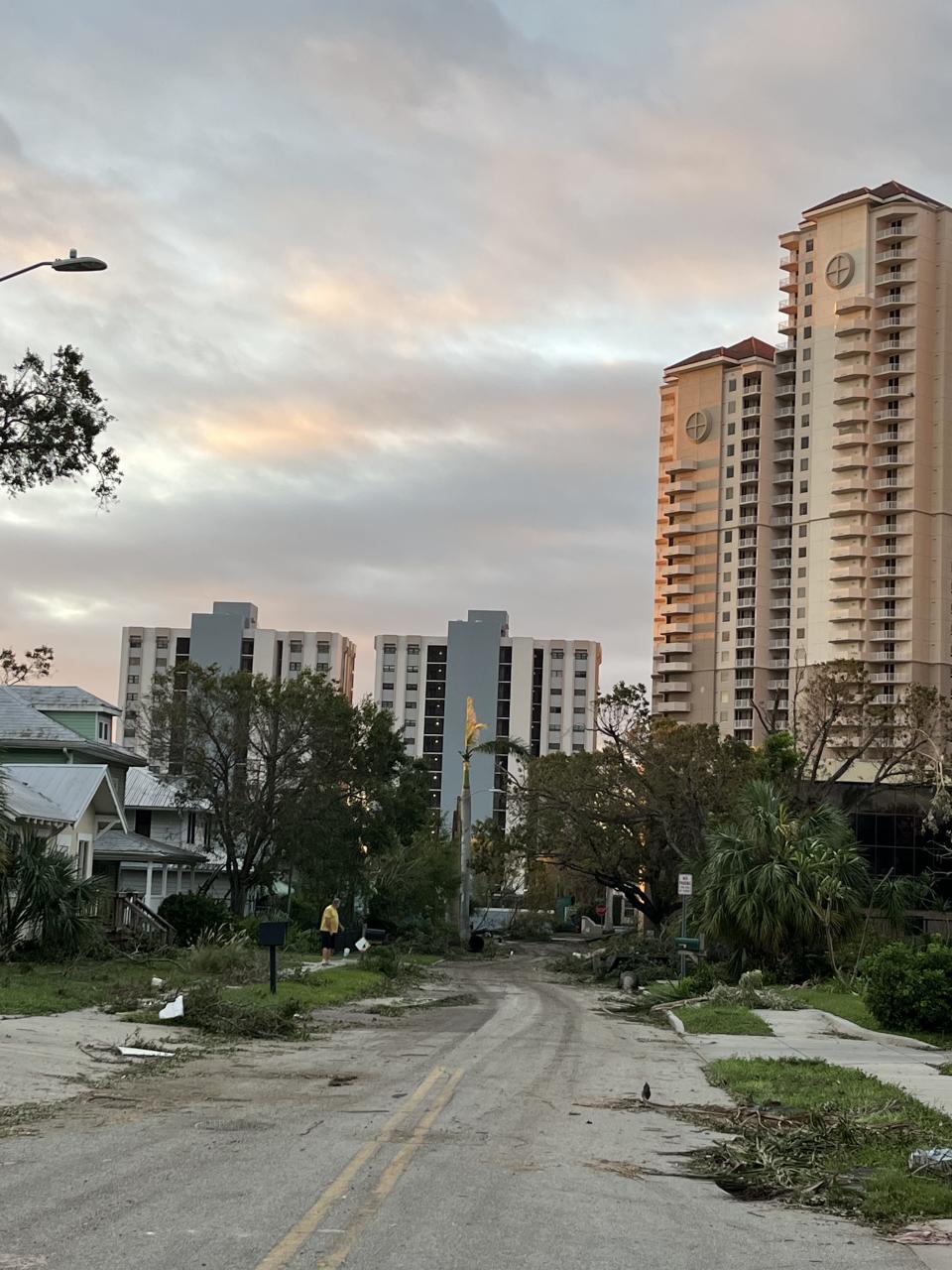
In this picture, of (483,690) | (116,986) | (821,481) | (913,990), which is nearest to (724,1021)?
(913,990)

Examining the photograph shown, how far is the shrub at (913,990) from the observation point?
21.5 meters

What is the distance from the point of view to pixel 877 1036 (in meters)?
21.8

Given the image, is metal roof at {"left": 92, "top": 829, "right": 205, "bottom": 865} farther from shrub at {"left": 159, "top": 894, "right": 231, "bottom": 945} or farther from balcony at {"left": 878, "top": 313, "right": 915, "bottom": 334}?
balcony at {"left": 878, "top": 313, "right": 915, "bottom": 334}

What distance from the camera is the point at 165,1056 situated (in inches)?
634

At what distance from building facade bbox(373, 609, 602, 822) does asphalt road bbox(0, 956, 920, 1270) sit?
152m

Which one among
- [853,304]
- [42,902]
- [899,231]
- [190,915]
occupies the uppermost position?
[899,231]

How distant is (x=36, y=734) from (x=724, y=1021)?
89.9 ft

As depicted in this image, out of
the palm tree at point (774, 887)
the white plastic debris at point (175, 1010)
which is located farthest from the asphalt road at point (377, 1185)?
the palm tree at point (774, 887)

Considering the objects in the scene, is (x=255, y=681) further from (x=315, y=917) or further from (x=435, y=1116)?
(x=435, y=1116)

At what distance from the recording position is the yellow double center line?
7215 millimetres

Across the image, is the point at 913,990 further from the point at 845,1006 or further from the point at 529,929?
the point at 529,929

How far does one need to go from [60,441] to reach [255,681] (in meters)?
24.6

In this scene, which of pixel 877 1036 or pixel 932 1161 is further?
pixel 877 1036

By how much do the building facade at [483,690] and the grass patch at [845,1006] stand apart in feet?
445
